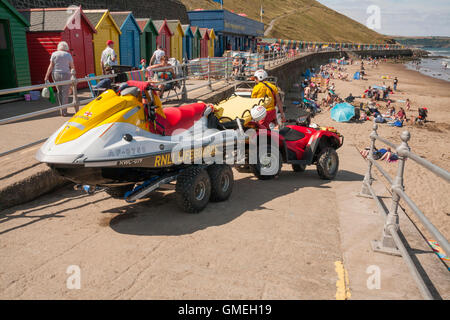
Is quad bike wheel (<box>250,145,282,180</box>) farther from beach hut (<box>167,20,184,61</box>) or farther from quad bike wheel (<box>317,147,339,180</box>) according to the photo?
beach hut (<box>167,20,184,61</box>)

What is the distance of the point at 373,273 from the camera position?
3.76 metres

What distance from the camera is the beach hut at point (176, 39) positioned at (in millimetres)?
24531

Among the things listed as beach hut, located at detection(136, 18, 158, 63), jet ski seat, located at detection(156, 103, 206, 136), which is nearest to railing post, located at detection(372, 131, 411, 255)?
jet ski seat, located at detection(156, 103, 206, 136)

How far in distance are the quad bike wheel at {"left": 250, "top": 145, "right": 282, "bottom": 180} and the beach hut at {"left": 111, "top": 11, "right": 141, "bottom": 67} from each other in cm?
1302

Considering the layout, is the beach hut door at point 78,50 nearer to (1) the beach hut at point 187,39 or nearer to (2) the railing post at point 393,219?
(1) the beach hut at point 187,39


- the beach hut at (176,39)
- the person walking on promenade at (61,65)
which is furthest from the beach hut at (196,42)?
the person walking on promenade at (61,65)

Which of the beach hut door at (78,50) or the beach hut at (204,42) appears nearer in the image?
the beach hut door at (78,50)

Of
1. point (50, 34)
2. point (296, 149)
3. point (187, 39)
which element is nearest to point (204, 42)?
point (187, 39)

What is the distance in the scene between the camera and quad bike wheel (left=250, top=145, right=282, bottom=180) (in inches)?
276

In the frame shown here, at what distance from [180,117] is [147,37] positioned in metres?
17.6

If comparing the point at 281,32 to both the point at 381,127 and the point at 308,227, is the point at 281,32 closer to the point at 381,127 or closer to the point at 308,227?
the point at 381,127

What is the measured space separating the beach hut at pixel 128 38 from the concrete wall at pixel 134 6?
2.85 meters

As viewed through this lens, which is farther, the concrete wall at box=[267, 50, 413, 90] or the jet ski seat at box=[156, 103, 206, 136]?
the concrete wall at box=[267, 50, 413, 90]

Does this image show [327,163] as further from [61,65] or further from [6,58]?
[6,58]
